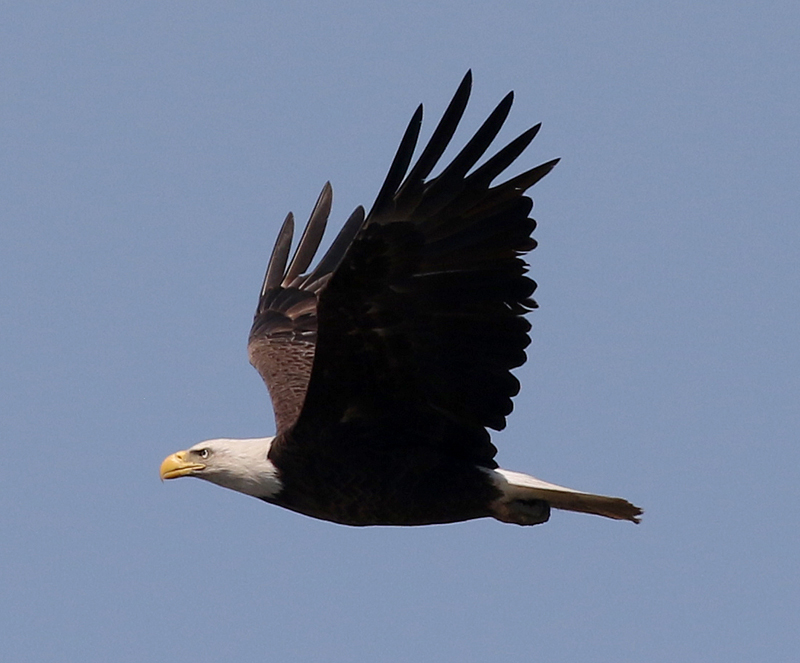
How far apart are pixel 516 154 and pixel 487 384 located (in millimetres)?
1394

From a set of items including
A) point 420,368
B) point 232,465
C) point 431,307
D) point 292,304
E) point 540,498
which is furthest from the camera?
point 292,304

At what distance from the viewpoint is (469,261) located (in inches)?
360

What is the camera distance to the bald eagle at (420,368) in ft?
29.3

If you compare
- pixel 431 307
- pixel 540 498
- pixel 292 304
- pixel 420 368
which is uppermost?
pixel 292 304

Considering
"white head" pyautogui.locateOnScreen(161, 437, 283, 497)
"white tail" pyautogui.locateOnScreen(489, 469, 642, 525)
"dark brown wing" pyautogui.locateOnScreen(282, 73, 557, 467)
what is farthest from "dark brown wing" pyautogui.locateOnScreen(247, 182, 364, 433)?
"white tail" pyautogui.locateOnScreen(489, 469, 642, 525)

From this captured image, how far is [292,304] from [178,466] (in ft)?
7.24

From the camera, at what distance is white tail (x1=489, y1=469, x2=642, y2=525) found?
9773mm

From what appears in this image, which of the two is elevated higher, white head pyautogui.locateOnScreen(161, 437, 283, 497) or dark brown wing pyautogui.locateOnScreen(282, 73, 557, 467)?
dark brown wing pyautogui.locateOnScreen(282, 73, 557, 467)

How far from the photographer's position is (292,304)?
12.1m

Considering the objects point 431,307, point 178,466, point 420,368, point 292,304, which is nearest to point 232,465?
point 178,466

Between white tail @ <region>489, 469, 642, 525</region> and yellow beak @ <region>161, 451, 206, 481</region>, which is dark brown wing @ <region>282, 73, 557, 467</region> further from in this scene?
yellow beak @ <region>161, 451, 206, 481</region>

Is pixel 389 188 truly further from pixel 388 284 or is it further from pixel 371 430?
pixel 371 430

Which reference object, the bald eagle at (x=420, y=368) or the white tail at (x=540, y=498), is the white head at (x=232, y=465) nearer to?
the bald eagle at (x=420, y=368)

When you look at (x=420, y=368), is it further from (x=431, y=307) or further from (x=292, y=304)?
(x=292, y=304)
